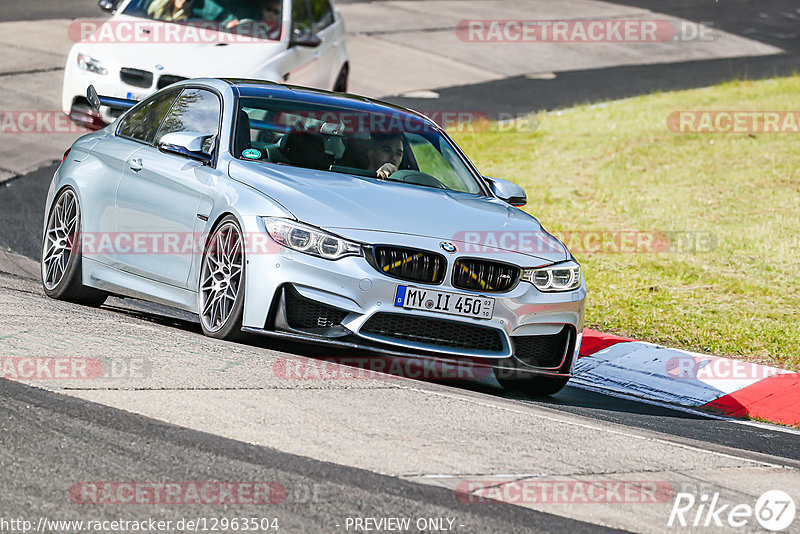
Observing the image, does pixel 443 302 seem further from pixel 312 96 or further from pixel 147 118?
pixel 147 118

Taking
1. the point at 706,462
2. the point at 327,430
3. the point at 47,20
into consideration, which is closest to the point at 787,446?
the point at 706,462

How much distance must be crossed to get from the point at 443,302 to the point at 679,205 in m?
8.44

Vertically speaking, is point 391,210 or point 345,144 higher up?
point 345,144

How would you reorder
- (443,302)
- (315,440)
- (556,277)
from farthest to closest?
(556,277), (443,302), (315,440)

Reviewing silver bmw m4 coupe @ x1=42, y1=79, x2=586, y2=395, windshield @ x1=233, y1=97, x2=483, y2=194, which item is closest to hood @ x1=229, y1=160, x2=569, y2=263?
Answer: silver bmw m4 coupe @ x1=42, y1=79, x2=586, y2=395

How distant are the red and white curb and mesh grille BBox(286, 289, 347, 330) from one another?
8.71 feet

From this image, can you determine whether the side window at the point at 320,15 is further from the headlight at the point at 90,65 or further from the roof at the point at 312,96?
the roof at the point at 312,96

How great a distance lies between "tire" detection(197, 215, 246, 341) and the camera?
6832mm

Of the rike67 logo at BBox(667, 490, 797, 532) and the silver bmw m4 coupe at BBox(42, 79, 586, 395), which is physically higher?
the silver bmw m4 coupe at BBox(42, 79, 586, 395)

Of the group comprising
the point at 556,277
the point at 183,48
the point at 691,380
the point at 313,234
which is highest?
the point at 183,48

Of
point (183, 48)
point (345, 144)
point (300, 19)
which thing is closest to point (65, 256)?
point (345, 144)

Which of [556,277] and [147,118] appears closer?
[556,277]

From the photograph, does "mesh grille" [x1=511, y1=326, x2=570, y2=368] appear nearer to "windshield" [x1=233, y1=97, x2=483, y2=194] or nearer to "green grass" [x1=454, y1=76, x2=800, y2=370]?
"windshield" [x1=233, y1=97, x2=483, y2=194]

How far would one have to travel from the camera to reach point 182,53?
13.4 meters
